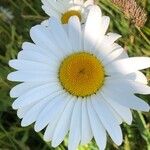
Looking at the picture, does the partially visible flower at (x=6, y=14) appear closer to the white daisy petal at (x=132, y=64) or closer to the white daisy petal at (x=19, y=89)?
the white daisy petal at (x=19, y=89)

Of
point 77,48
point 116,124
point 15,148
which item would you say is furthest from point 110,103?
point 15,148

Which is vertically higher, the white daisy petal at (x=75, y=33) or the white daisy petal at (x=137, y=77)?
the white daisy petal at (x=75, y=33)

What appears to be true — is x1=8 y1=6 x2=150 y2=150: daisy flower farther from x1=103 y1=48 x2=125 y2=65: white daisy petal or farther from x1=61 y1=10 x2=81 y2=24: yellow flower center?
x1=61 y1=10 x2=81 y2=24: yellow flower center

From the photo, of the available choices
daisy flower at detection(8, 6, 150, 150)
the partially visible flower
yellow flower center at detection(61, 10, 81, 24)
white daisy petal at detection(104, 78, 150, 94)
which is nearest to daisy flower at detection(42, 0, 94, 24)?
yellow flower center at detection(61, 10, 81, 24)

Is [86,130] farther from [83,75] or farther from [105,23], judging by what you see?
[105,23]

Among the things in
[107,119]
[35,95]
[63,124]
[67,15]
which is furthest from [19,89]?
[67,15]

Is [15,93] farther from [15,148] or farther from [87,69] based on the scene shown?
[15,148]

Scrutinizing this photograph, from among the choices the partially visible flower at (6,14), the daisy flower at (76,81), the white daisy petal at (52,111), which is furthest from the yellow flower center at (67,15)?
the partially visible flower at (6,14)

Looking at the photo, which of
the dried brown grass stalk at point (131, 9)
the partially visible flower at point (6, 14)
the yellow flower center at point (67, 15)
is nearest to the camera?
the dried brown grass stalk at point (131, 9)
